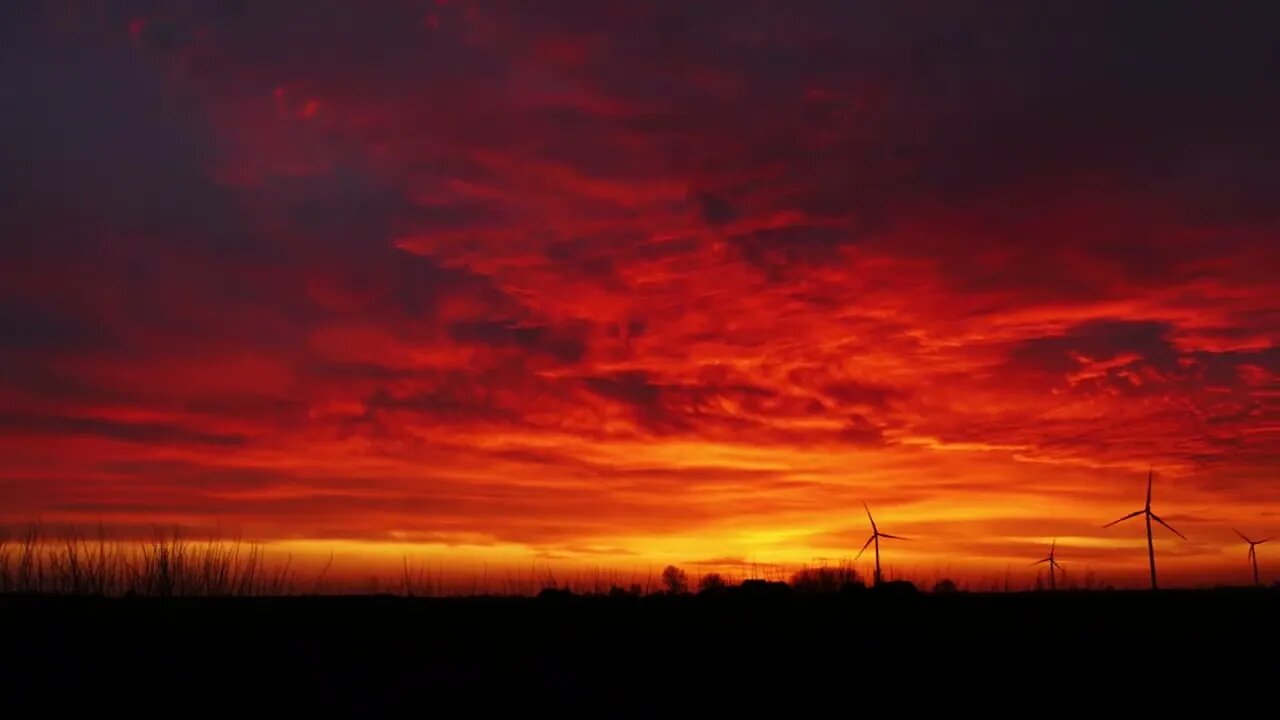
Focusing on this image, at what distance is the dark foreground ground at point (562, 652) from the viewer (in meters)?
21.7

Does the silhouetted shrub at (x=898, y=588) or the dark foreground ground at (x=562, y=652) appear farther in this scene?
the silhouetted shrub at (x=898, y=588)

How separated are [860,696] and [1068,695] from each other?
4.09 m

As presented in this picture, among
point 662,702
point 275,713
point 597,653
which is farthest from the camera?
point 597,653

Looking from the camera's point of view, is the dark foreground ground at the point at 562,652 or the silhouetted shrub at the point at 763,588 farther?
the silhouetted shrub at the point at 763,588

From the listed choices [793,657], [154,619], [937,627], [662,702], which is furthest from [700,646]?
[154,619]

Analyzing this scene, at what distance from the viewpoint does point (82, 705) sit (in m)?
20.8

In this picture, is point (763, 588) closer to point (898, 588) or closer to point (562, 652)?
point (898, 588)

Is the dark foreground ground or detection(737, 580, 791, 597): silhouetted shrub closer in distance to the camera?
the dark foreground ground

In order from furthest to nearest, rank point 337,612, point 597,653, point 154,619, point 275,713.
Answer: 1. point 337,612
2. point 154,619
3. point 597,653
4. point 275,713

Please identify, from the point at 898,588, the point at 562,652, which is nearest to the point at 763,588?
the point at 898,588

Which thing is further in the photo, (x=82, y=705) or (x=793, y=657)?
(x=793, y=657)

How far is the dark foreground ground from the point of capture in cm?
2166

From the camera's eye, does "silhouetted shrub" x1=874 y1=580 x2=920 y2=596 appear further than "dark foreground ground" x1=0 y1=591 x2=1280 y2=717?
Yes

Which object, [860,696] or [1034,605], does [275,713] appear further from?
[1034,605]
